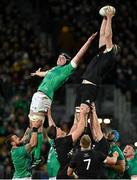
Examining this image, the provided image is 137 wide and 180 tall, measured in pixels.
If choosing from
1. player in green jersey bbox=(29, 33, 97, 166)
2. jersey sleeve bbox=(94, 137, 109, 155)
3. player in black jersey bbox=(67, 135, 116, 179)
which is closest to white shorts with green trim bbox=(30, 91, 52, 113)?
player in green jersey bbox=(29, 33, 97, 166)

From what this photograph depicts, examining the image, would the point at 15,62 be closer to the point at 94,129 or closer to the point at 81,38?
the point at 81,38

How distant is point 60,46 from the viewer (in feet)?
78.6

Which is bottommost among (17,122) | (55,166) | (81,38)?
(55,166)

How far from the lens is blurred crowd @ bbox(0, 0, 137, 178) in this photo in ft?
67.5

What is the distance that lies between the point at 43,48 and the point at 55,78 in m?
9.03

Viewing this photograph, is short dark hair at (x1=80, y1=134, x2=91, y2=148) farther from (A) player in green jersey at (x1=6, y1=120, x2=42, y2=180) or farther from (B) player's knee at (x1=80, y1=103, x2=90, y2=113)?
(A) player in green jersey at (x1=6, y1=120, x2=42, y2=180)

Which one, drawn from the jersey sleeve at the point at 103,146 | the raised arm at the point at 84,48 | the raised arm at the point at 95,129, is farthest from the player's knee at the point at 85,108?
the raised arm at the point at 84,48

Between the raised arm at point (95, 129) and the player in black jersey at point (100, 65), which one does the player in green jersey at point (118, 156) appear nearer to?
the raised arm at point (95, 129)

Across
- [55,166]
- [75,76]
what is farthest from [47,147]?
[55,166]

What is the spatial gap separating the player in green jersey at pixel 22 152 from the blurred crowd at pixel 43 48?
363cm

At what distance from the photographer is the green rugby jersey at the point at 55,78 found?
14484mm

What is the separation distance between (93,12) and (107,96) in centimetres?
568

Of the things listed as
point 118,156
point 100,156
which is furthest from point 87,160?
point 118,156

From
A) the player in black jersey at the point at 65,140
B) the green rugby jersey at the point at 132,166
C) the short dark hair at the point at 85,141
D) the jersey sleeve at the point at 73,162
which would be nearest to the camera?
the short dark hair at the point at 85,141
